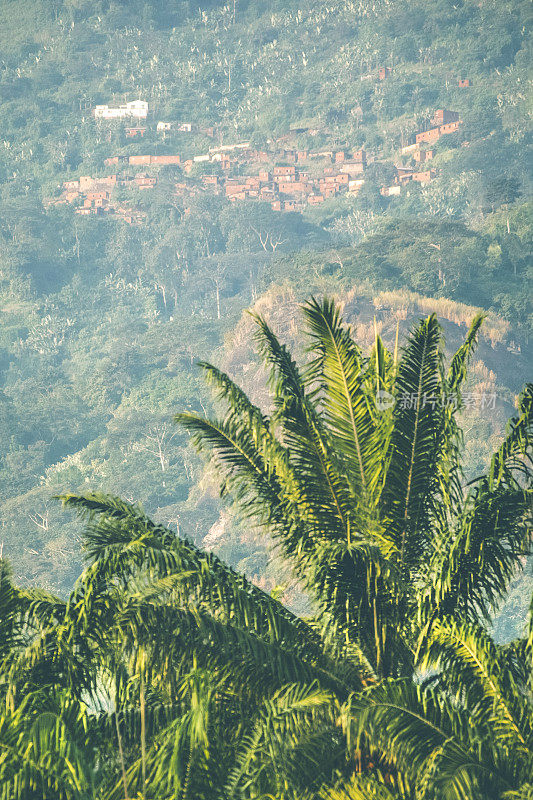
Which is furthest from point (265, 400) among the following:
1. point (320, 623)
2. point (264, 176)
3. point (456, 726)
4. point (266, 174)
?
point (266, 174)

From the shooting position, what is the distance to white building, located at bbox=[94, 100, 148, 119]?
142 meters

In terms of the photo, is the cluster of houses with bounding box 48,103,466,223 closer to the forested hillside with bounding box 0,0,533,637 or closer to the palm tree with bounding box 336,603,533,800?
the forested hillside with bounding box 0,0,533,637

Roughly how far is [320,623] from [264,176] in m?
110

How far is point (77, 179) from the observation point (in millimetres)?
123938

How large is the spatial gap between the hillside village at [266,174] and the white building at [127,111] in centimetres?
1897

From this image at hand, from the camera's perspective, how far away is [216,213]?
102 m

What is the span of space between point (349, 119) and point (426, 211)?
34854 millimetres

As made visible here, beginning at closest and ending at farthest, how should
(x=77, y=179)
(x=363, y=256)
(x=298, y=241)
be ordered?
1. (x=363, y=256)
2. (x=298, y=241)
3. (x=77, y=179)

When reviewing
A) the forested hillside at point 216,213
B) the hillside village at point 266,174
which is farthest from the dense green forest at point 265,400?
the hillside village at point 266,174

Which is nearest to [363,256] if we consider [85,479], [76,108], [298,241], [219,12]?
[85,479]

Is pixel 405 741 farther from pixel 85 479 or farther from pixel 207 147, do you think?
pixel 207 147

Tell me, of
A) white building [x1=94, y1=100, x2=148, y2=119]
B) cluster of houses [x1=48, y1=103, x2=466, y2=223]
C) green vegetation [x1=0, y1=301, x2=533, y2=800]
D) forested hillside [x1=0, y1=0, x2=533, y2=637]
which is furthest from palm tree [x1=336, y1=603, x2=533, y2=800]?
white building [x1=94, y1=100, x2=148, y2=119]

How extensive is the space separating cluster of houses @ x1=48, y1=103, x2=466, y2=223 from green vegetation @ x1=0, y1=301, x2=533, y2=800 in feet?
339

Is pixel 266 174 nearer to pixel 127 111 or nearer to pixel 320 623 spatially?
pixel 127 111
